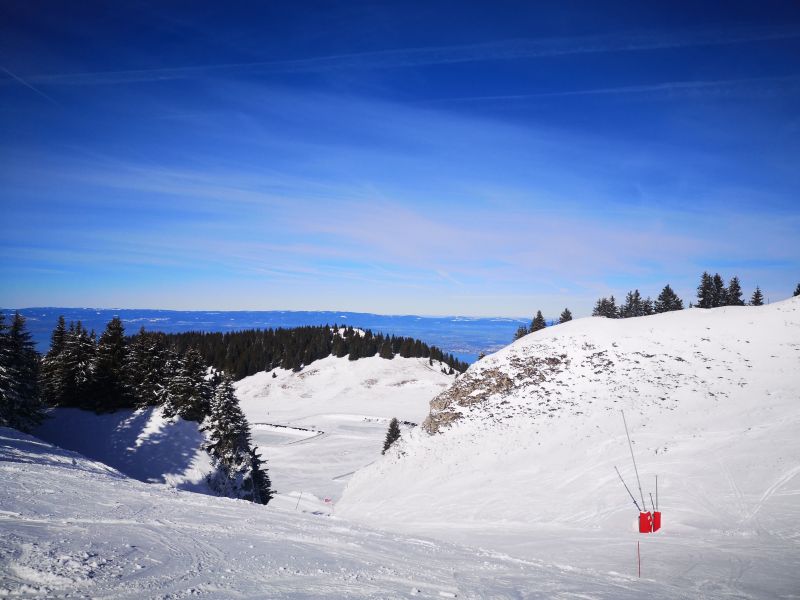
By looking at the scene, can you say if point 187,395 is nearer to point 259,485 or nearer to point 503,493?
point 259,485

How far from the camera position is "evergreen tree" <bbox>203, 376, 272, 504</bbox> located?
32.4 meters

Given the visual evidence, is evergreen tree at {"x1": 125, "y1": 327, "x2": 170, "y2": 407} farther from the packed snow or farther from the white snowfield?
the white snowfield

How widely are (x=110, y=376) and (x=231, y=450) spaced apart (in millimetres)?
13941

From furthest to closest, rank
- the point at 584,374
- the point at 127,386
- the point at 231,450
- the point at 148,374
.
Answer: the point at 148,374 < the point at 127,386 < the point at 584,374 < the point at 231,450

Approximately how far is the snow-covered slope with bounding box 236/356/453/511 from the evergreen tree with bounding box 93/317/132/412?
1650 cm

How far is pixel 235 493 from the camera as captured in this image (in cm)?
3180

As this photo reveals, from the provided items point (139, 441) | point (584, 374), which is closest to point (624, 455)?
point (584, 374)

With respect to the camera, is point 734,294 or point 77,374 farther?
point 734,294

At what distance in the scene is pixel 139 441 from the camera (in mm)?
33781

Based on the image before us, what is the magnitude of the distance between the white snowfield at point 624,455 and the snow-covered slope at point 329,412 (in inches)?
445

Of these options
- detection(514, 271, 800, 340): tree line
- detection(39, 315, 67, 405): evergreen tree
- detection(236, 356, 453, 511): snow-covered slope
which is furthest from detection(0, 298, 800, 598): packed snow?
detection(514, 271, 800, 340): tree line

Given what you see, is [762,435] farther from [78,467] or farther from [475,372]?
[78,467]

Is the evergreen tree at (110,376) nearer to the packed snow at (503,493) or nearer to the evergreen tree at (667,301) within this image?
the packed snow at (503,493)

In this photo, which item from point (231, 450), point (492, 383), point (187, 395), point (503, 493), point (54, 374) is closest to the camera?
point (503, 493)
